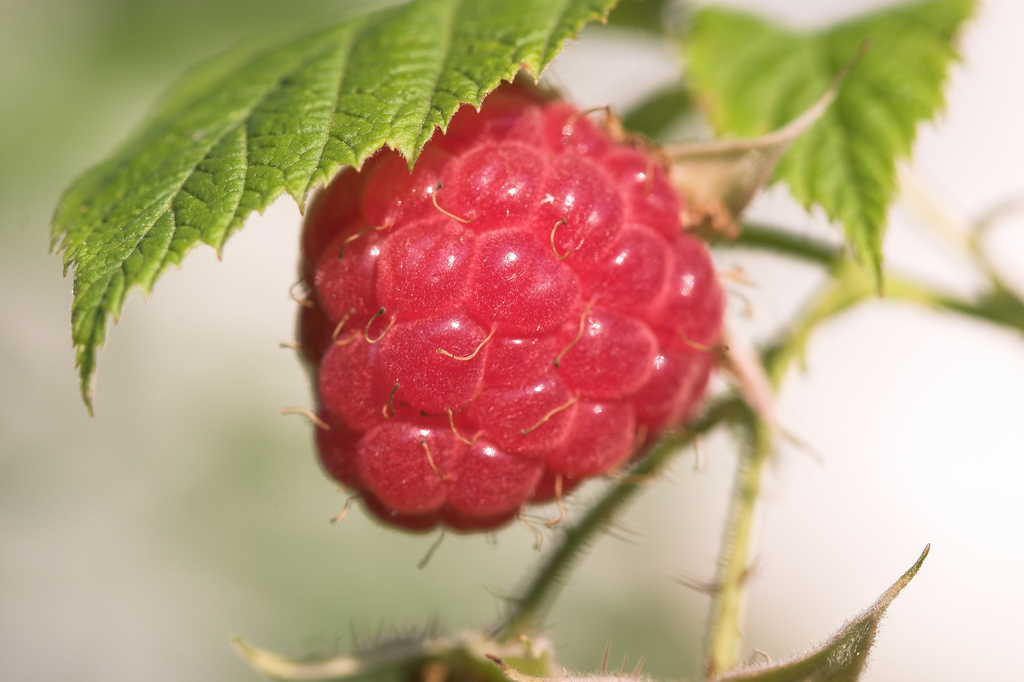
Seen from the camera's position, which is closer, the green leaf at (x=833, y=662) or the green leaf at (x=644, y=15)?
the green leaf at (x=833, y=662)

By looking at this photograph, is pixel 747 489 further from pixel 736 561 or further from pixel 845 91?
pixel 845 91

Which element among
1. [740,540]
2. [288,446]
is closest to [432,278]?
[740,540]

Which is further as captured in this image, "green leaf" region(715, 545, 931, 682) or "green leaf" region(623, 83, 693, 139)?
"green leaf" region(623, 83, 693, 139)

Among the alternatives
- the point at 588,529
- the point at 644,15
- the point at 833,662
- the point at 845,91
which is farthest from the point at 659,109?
the point at 833,662

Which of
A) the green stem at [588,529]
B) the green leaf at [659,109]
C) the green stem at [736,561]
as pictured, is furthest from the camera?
the green leaf at [659,109]

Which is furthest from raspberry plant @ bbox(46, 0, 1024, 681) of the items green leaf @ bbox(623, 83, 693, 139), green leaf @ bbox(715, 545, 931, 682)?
green leaf @ bbox(623, 83, 693, 139)

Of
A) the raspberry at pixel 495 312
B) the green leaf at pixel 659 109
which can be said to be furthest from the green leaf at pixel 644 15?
the raspberry at pixel 495 312

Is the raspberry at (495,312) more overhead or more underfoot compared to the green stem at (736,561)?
more overhead

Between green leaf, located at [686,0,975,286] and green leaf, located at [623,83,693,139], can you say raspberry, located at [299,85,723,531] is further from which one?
green leaf, located at [623,83,693,139]

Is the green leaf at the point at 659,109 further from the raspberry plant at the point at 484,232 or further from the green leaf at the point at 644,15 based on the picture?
the raspberry plant at the point at 484,232

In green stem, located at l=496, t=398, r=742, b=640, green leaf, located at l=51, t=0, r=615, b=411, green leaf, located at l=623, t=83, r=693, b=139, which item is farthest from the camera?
green leaf, located at l=623, t=83, r=693, b=139
